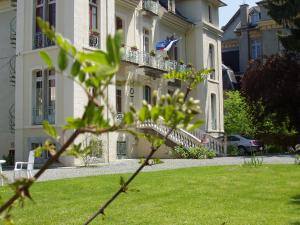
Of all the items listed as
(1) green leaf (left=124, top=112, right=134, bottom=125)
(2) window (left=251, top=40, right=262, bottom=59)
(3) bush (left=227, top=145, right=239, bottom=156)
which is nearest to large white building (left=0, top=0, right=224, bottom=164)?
(3) bush (left=227, top=145, right=239, bottom=156)

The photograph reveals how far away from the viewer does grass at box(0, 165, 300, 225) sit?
692 centimetres

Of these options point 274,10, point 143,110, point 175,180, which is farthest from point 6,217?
point 274,10

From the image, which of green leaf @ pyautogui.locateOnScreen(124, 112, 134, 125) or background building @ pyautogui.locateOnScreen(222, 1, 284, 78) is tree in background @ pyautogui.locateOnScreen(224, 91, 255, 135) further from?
green leaf @ pyautogui.locateOnScreen(124, 112, 134, 125)

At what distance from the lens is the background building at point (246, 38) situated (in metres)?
44.8

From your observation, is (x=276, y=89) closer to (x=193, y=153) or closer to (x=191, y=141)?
(x=191, y=141)

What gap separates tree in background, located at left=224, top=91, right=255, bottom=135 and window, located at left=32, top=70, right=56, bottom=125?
64.4 feet

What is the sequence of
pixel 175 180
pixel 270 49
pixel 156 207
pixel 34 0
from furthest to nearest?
pixel 270 49
pixel 34 0
pixel 175 180
pixel 156 207

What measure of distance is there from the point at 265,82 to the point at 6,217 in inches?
1133

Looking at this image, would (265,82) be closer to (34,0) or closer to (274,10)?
(274,10)

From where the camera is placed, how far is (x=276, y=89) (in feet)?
93.0

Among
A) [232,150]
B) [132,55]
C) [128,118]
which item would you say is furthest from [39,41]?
[128,118]

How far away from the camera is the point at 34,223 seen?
22.4 ft

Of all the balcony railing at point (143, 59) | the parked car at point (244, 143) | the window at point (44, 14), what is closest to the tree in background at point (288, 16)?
the parked car at point (244, 143)

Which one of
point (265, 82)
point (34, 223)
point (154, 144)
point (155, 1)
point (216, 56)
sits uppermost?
point (155, 1)
